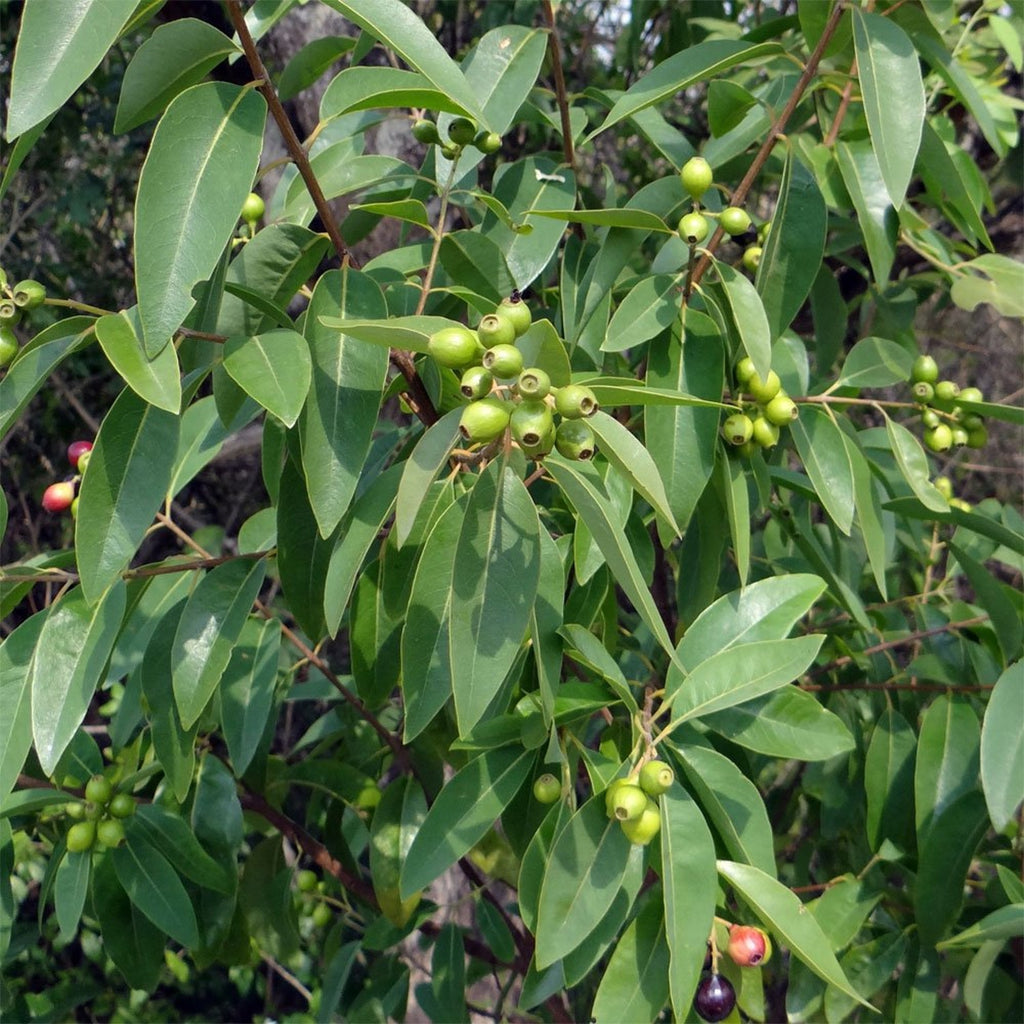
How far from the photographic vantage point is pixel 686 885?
960mm

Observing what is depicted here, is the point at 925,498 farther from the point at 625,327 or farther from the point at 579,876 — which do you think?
the point at 579,876

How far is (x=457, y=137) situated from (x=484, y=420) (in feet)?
1.62

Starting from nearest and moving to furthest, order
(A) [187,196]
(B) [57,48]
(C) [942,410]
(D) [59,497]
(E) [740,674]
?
(B) [57,48] → (A) [187,196] → (E) [740,674] → (D) [59,497] → (C) [942,410]

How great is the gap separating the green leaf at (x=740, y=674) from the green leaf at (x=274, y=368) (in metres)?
0.49

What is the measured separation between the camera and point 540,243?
1246mm

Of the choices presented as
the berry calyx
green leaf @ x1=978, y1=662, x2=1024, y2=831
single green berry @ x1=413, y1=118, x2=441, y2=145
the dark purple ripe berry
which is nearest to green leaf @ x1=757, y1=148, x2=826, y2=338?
single green berry @ x1=413, y1=118, x2=441, y2=145

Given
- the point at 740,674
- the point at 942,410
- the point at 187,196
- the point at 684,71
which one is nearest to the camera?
the point at 187,196

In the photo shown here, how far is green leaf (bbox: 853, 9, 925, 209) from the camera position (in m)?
0.98

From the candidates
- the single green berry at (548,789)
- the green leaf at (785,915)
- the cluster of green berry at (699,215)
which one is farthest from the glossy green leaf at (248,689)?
the cluster of green berry at (699,215)

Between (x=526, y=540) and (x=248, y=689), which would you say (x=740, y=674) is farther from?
(x=248, y=689)

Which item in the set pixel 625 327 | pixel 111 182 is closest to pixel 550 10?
pixel 625 327

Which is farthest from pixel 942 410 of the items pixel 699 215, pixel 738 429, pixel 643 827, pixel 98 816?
pixel 98 816

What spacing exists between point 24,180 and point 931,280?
9.72 feet

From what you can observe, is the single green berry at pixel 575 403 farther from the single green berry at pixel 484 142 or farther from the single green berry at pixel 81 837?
the single green berry at pixel 81 837
